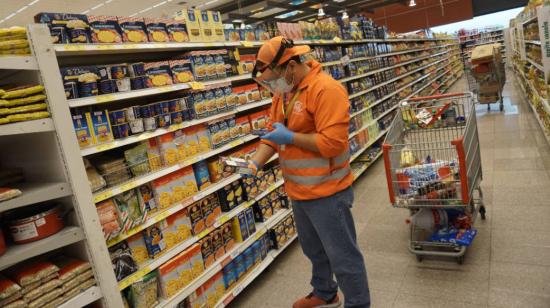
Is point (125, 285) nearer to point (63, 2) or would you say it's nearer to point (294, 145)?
point (294, 145)

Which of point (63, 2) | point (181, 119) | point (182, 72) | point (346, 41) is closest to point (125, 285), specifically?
point (181, 119)

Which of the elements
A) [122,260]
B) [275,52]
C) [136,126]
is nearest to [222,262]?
[122,260]

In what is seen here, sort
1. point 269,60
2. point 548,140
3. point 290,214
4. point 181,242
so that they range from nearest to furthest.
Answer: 1. point 269,60
2. point 181,242
3. point 290,214
4. point 548,140

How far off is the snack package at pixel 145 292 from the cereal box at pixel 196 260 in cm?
31

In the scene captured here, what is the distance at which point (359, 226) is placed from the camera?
4.20 metres

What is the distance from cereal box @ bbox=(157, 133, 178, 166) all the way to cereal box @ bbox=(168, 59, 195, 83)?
416mm

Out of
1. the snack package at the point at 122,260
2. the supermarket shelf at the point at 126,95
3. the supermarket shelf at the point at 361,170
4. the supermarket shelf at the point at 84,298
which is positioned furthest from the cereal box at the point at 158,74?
the supermarket shelf at the point at 361,170

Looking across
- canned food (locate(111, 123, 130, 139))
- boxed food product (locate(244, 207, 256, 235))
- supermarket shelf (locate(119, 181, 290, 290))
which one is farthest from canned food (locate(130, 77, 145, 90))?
boxed food product (locate(244, 207, 256, 235))

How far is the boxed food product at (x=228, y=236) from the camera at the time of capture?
3153 mm

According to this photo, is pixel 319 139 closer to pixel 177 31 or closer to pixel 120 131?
pixel 120 131

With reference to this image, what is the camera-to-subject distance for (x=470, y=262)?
316 cm

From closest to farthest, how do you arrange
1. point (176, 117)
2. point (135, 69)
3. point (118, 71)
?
point (118, 71), point (135, 69), point (176, 117)

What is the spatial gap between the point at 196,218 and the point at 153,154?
23.6 inches

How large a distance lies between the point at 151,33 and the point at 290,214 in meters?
2.13
